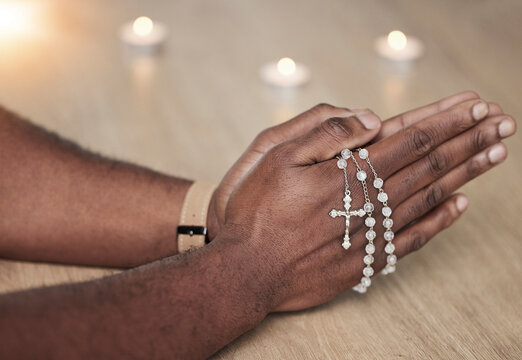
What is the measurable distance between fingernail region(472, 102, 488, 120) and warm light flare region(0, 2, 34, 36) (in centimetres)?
Answer: 124

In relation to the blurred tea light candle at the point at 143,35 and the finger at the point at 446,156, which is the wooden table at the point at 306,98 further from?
the finger at the point at 446,156

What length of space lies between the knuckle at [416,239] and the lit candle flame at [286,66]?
63 cm

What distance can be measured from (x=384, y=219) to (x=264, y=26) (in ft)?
3.21

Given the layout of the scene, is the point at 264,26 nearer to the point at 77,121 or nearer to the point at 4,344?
the point at 77,121

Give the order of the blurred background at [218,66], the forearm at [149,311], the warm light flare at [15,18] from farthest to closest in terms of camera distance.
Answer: the warm light flare at [15,18] < the blurred background at [218,66] < the forearm at [149,311]

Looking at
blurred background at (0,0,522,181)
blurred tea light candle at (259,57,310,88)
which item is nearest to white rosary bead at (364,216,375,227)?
blurred background at (0,0,522,181)

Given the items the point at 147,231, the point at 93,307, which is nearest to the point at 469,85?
the point at 147,231

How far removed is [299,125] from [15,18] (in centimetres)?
115

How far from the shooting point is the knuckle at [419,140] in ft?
2.85

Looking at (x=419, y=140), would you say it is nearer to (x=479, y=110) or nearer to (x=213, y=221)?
(x=479, y=110)

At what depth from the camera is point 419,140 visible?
87cm

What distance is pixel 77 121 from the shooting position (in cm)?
135

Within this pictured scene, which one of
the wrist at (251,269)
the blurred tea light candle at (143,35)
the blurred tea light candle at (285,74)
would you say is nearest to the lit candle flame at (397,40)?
the blurred tea light candle at (285,74)

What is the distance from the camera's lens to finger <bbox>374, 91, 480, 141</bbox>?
94 cm
